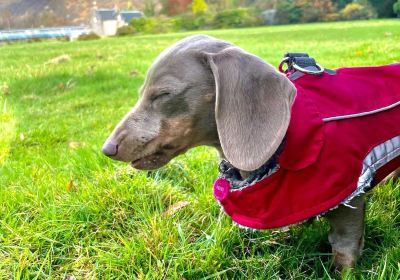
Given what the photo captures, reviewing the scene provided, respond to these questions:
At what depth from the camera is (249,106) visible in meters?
1.88

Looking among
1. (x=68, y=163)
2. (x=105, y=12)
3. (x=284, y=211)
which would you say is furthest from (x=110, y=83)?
(x=105, y=12)

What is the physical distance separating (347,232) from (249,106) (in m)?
0.71

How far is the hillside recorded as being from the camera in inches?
1420

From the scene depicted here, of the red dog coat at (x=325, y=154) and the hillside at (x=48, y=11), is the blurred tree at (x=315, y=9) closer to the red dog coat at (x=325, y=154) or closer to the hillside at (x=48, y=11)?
the hillside at (x=48, y=11)

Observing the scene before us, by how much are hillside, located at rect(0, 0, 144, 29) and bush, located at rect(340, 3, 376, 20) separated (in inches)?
1028

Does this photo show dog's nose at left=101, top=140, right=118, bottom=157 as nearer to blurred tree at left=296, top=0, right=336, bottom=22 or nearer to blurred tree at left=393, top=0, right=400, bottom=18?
blurred tree at left=393, top=0, right=400, bottom=18

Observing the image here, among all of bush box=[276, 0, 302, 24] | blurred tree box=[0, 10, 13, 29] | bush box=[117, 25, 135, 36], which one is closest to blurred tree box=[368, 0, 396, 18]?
bush box=[276, 0, 302, 24]

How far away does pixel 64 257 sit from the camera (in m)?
2.30

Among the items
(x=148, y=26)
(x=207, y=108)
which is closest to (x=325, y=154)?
(x=207, y=108)

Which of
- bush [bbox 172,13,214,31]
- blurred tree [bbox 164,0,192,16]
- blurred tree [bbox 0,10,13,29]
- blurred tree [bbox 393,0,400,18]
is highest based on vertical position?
blurred tree [bbox 0,10,13,29]

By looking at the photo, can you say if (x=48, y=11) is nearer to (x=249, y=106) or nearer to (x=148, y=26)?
(x=148, y=26)

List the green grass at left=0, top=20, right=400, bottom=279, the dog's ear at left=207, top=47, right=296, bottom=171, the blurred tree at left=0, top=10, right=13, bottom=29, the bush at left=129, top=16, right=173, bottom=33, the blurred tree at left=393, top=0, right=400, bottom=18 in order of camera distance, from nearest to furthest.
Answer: the dog's ear at left=207, top=47, right=296, bottom=171
the green grass at left=0, top=20, right=400, bottom=279
the blurred tree at left=0, top=10, right=13, bottom=29
the blurred tree at left=393, top=0, right=400, bottom=18
the bush at left=129, top=16, right=173, bottom=33

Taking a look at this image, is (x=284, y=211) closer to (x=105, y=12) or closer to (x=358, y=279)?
(x=358, y=279)

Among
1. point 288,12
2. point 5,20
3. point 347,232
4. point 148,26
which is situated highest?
point 347,232
